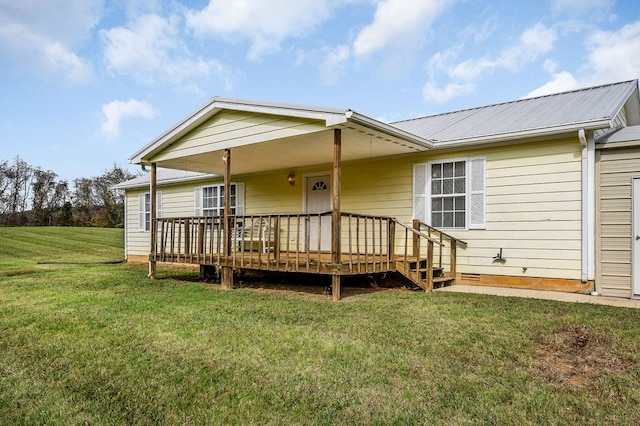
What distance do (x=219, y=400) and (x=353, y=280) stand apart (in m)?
5.62

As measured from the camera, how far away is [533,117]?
24.4ft

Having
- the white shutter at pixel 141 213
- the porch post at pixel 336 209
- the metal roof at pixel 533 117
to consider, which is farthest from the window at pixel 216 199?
the porch post at pixel 336 209

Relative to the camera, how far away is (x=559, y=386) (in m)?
2.94

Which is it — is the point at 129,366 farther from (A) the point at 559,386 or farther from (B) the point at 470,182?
(B) the point at 470,182

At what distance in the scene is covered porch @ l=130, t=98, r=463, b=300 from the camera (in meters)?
6.24

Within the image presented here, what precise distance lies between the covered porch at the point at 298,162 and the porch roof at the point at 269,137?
0.02m

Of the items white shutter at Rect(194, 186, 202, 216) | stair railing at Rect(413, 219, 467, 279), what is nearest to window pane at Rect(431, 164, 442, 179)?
stair railing at Rect(413, 219, 467, 279)

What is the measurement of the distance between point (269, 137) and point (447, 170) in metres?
3.37

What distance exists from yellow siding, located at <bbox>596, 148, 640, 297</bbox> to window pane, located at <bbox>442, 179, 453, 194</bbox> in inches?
89.9

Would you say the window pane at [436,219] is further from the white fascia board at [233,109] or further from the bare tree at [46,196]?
the bare tree at [46,196]

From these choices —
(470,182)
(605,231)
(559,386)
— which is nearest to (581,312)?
(605,231)

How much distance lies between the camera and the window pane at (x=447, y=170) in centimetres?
780

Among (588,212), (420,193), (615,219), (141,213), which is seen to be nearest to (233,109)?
(420,193)

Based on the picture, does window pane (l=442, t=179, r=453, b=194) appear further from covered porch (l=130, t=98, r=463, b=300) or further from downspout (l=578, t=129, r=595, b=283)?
downspout (l=578, t=129, r=595, b=283)
